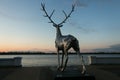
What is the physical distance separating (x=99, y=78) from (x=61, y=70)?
210 cm

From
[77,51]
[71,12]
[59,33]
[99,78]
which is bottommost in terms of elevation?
[99,78]

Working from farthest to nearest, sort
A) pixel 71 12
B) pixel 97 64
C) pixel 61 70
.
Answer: pixel 97 64 < pixel 71 12 < pixel 61 70

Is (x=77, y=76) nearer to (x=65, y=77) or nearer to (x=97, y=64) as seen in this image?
(x=65, y=77)

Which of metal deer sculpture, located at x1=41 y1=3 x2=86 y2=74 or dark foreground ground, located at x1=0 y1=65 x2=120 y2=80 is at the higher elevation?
metal deer sculpture, located at x1=41 y1=3 x2=86 y2=74

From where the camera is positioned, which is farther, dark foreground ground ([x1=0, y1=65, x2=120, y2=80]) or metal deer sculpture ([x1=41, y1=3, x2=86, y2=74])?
dark foreground ground ([x1=0, y1=65, x2=120, y2=80])

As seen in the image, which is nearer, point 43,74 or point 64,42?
point 64,42

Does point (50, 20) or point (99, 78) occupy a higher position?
point (50, 20)

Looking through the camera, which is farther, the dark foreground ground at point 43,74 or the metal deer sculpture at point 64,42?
the dark foreground ground at point 43,74

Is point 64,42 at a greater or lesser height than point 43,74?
greater

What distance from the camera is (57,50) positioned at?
51.5ft

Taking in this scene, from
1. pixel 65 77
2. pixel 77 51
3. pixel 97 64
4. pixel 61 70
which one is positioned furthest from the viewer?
pixel 97 64

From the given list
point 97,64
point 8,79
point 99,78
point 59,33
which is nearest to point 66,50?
point 59,33

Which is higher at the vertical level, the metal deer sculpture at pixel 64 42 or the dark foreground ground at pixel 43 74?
the metal deer sculpture at pixel 64 42

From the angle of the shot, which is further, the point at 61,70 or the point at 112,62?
the point at 112,62
